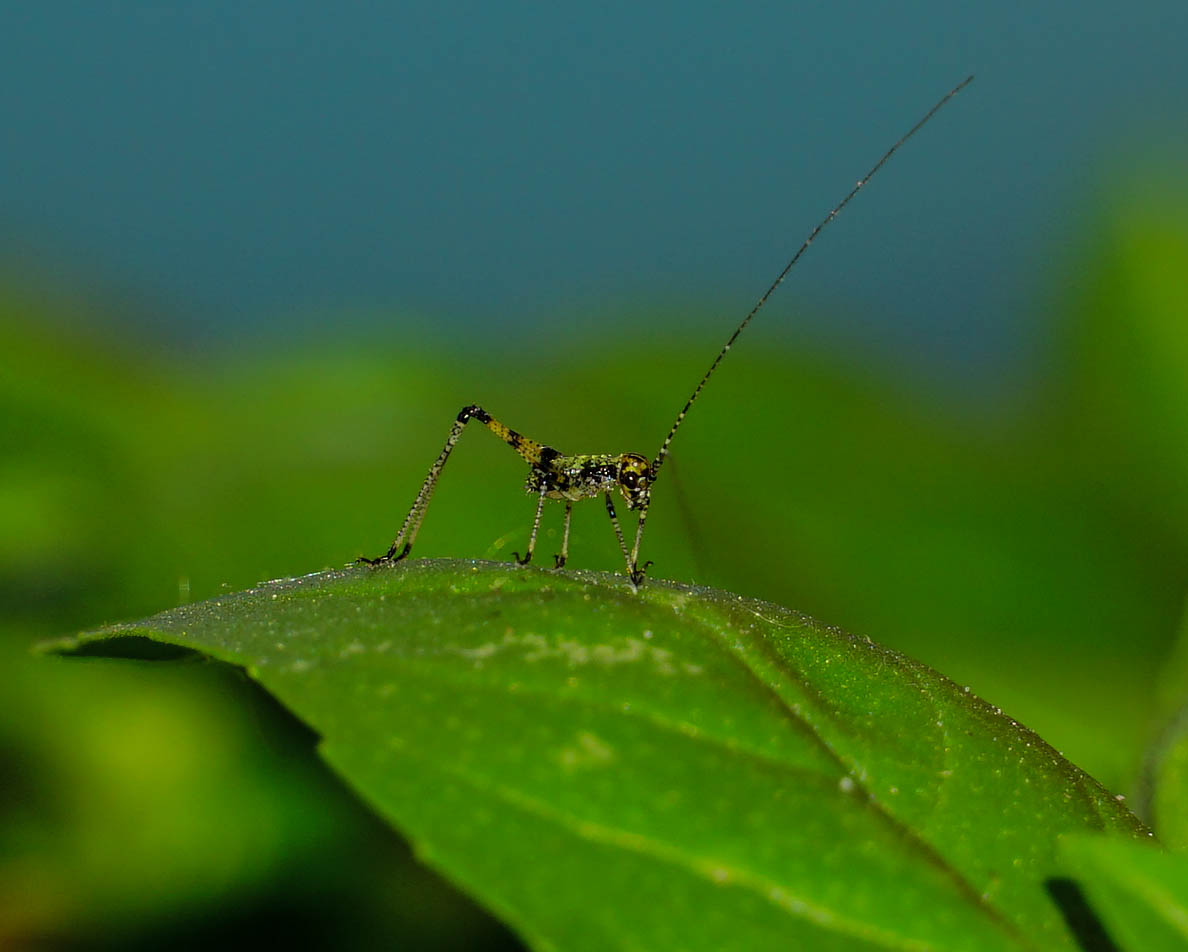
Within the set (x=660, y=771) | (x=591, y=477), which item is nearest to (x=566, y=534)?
(x=591, y=477)

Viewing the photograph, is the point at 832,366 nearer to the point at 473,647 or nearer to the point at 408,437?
the point at 408,437

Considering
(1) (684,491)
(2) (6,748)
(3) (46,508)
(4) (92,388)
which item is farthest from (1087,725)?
(4) (92,388)

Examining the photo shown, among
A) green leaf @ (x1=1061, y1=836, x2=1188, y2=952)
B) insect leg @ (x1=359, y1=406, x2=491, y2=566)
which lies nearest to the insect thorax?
insect leg @ (x1=359, y1=406, x2=491, y2=566)

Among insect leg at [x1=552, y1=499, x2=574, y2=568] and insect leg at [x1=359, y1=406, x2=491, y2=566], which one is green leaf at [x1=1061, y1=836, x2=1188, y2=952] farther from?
insect leg at [x1=552, y1=499, x2=574, y2=568]

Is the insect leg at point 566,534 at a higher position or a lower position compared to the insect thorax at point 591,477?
lower

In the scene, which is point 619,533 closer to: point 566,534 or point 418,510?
point 566,534

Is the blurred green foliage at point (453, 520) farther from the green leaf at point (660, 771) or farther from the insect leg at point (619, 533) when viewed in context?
the green leaf at point (660, 771)

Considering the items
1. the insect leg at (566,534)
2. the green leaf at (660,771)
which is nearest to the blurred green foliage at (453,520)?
the insect leg at (566,534)
